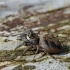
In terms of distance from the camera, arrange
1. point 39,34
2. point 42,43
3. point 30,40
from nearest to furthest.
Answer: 1. point 42,43
2. point 30,40
3. point 39,34

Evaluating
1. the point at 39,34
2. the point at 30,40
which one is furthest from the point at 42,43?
the point at 39,34

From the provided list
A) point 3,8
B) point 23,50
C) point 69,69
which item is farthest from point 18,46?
point 3,8

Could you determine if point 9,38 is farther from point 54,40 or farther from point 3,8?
point 3,8

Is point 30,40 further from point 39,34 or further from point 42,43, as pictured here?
point 39,34

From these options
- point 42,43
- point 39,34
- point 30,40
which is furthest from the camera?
point 39,34

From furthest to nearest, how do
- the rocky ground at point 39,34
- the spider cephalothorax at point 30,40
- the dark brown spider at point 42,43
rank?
the spider cephalothorax at point 30,40, the dark brown spider at point 42,43, the rocky ground at point 39,34

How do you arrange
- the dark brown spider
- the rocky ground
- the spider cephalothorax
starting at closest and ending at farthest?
1. the rocky ground
2. the dark brown spider
3. the spider cephalothorax
